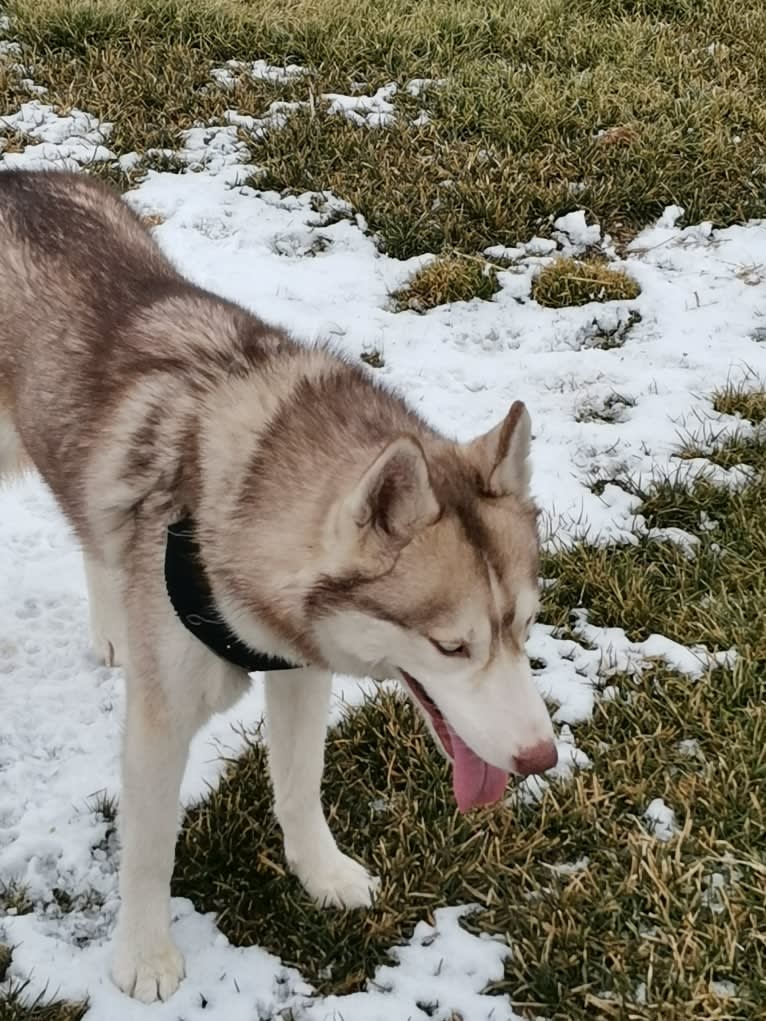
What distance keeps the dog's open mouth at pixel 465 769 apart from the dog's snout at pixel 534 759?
0.15 meters

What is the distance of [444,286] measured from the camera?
18.8 feet

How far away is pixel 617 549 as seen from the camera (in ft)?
13.8

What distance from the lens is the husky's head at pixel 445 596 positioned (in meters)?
2.25

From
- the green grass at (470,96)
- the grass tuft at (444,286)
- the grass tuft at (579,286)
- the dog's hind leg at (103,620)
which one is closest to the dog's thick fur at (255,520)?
the dog's hind leg at (103,620)

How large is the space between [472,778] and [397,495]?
0.76m

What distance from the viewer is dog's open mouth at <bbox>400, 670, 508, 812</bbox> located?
2.47 metres

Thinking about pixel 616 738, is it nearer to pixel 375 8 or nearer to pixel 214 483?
pixel 214 483

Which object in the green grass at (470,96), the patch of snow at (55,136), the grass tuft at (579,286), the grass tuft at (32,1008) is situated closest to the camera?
the grass tuft at (32,1008)

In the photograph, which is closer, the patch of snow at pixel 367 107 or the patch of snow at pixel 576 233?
the patch of snow at pixel 576 233

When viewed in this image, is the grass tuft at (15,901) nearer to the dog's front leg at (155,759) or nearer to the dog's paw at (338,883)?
the dog's front leg at (155,759)

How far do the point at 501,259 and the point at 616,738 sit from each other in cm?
338

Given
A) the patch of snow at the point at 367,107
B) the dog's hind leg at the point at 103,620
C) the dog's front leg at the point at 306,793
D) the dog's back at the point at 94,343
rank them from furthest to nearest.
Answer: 1. the patch of snow at the point at 367,107
2. the dog's hind leg at the point at 103,620
3. the dog's front leg at the point at 306,793
4. the dog's back at the point at 94,343

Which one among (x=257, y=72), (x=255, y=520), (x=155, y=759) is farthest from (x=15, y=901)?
(x=257, y=72)

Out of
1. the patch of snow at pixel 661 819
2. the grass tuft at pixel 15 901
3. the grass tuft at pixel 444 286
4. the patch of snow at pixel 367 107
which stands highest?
the patch of snow at pixel 367 107
